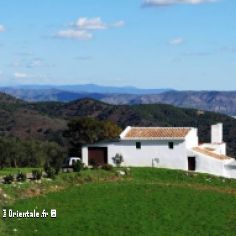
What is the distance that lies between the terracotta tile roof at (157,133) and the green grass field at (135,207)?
6.70m

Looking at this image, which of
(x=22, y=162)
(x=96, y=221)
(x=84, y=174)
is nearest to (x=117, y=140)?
(x=84, y=174)

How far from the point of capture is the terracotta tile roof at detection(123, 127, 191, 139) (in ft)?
186

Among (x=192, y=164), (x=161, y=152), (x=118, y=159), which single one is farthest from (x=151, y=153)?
(x=192, y=164)

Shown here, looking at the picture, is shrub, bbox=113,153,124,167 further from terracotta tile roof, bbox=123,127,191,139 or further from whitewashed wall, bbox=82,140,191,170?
terracotta tile roof, bbox=123,127,191,139

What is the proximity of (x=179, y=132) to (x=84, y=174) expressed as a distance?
13.5 meters

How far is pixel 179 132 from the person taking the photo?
57.4m

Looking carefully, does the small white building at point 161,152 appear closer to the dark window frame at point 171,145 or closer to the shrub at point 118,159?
the dark window frame at point 171,145

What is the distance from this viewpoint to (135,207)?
37406 millimetres

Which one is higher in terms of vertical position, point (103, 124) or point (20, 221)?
point (103, 124)

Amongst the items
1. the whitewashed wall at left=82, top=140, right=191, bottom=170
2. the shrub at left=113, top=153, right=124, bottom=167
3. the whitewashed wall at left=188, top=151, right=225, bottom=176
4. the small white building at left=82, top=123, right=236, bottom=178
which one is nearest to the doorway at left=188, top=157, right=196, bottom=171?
the small white building at left=82, top=123, right=236, bottom=178

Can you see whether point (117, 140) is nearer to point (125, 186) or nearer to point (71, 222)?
point (125, 186)

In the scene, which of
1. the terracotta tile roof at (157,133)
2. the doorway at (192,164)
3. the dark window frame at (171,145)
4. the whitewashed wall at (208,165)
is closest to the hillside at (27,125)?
the terracotta tile roof at (157,133)

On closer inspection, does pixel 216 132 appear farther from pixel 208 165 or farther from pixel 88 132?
pixel 88 132

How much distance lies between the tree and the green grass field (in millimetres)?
11228
